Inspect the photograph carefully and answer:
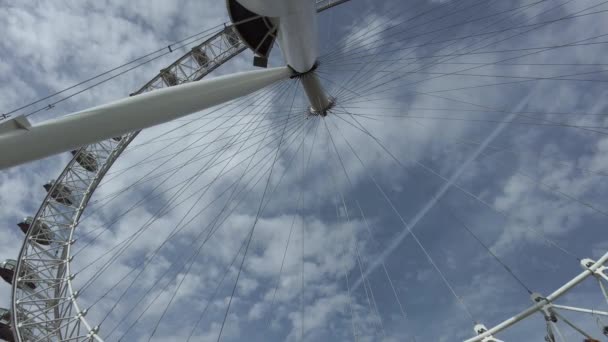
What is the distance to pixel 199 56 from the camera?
24953mm

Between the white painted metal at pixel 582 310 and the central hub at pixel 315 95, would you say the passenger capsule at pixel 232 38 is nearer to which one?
the central hub at pixel 315 95

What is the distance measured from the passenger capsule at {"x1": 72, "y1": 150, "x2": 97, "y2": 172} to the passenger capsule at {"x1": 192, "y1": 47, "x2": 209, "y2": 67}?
11086 mm

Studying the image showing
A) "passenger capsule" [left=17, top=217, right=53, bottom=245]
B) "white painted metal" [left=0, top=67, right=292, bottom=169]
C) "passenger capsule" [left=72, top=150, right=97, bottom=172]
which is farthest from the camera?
"passenger capsule" [left=72, top=150, right=97, bottom=172]

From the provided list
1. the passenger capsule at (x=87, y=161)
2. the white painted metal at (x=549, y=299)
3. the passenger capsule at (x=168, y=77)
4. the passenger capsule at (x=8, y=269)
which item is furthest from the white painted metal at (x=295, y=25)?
the passenger capsule at (x=8, y=269)

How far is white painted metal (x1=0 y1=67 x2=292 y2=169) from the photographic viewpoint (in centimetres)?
458

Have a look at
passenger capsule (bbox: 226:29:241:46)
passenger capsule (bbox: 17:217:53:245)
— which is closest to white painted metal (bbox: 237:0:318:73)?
passenger capsule (bbox: 226:29:241:46)

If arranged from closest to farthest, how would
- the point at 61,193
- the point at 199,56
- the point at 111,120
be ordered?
the point at 111,120
the point at 199,56
the point at 61,193

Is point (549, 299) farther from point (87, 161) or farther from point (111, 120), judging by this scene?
point (87, 161)

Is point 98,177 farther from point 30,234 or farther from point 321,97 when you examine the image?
point 321,97

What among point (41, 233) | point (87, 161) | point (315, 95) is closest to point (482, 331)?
point (315, 95)

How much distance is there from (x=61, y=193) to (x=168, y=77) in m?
12.3

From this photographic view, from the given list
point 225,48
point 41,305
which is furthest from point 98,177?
point 225,48

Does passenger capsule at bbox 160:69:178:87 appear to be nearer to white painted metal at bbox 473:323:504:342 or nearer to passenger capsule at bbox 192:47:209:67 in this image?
passenger capsule at bbox 192:47:209:67

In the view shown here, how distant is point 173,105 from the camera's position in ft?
20.2
